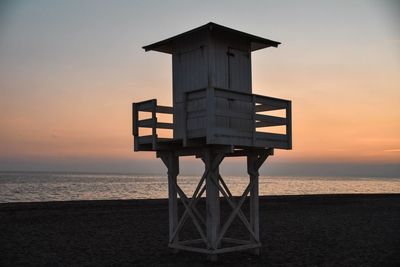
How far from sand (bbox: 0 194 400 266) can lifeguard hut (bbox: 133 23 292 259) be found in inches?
45.7

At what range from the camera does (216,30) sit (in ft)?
42.6

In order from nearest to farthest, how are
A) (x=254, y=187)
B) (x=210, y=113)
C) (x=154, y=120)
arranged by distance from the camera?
(x=210, y=113)
(x=154, y=120)
(x=254, y=187)

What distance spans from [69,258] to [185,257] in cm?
334

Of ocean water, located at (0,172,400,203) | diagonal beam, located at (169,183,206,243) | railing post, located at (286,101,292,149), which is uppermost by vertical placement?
railing post, located at (286,101,292,149)

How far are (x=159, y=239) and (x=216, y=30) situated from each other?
8.13 meters

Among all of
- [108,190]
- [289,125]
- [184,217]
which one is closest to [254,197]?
[184,217]

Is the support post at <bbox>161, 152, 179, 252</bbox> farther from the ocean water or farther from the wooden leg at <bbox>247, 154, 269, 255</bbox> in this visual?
the ocean water

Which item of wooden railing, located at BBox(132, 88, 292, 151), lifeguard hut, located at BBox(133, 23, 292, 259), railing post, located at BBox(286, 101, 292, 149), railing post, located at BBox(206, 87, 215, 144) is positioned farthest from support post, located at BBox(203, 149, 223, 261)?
railing post, located at BBox(286, 101, 292, 149)

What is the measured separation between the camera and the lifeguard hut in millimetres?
12320

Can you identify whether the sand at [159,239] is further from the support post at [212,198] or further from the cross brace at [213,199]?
the support post at [212,198]

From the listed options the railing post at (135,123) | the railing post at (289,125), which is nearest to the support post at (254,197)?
the railing post at (289,125)

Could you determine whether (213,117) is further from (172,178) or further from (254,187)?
(254,187)

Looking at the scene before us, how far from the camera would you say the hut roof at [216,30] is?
12.7 m

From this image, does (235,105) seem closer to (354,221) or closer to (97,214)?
(354,221)
